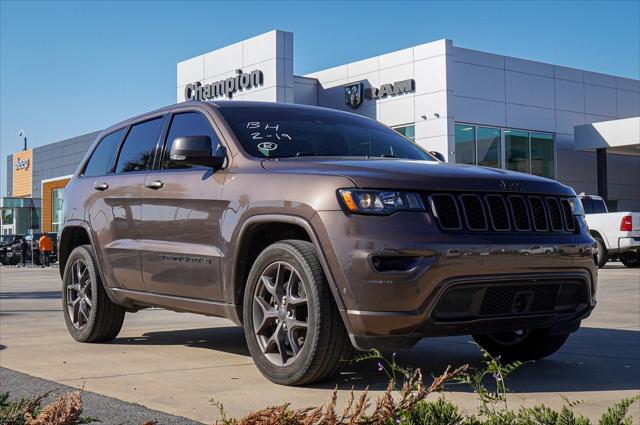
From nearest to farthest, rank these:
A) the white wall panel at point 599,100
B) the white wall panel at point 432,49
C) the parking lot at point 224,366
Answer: the parking lot at point 224,366
the white wall panel at point 432,49
the white wall panel at point 599,100

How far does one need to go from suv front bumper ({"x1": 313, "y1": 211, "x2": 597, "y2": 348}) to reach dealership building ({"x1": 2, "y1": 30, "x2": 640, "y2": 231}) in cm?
2831

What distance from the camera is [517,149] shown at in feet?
117

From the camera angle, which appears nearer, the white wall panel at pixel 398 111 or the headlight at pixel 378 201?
the headlight at pixel 378 201

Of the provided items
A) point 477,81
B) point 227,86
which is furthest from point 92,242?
point 227,86

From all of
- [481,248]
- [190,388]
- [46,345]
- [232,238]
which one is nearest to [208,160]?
[232,238]

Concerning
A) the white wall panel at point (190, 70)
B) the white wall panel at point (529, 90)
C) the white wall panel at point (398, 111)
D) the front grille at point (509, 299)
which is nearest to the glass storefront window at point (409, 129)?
the white wall panel at point (398, 111)

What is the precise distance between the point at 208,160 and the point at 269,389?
5.11ft

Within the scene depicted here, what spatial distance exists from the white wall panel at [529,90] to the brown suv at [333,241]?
3006cm

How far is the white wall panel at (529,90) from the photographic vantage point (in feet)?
116

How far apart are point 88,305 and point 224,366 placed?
72.8 inches

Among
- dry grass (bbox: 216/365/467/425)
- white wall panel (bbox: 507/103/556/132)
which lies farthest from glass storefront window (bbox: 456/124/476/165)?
dry grass (bbox: 216/365/467/425)

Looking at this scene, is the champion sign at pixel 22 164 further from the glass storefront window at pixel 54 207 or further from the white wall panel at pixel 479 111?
the white wall panel at pixel 479 111

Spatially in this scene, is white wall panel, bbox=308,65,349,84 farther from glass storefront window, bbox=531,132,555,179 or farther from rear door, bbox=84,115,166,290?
rear door, bbox=84,115,166,290

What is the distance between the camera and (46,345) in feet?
22.4
